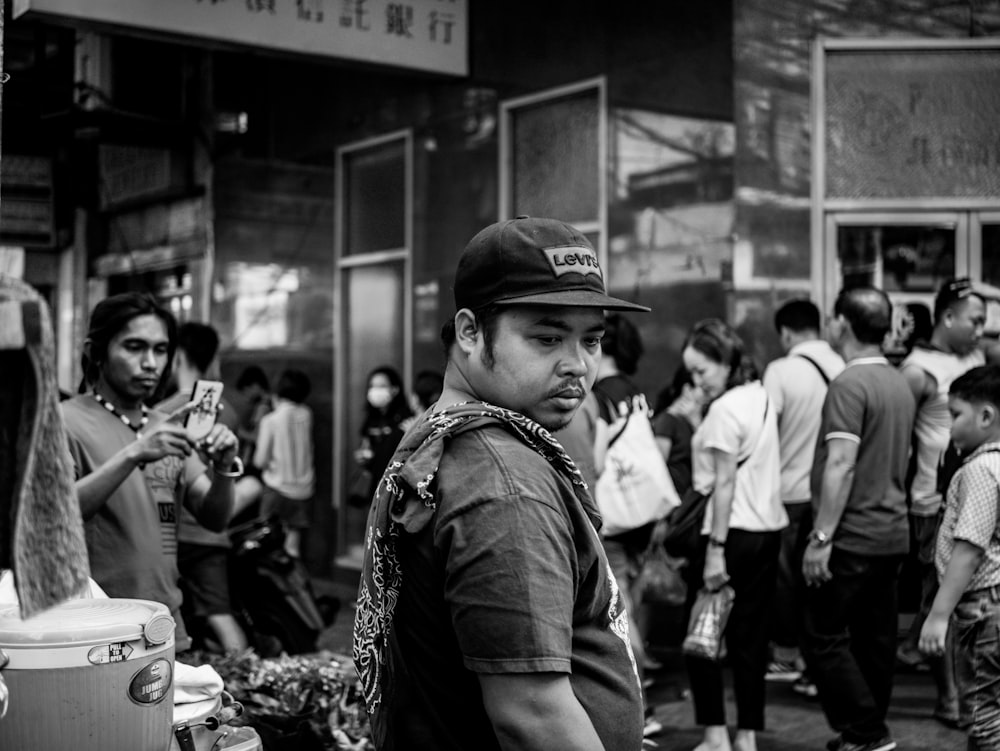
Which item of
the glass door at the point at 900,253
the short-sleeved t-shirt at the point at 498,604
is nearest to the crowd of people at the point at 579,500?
the short-sleeved t-shirt at the point at 498,604

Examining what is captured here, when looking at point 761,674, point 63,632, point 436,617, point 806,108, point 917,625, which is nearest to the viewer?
point 436,617

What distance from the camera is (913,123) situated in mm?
8344

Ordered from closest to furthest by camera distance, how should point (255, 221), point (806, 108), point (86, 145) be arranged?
point (806, 108) → point (255, 221) → point (86, 145)

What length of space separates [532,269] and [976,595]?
304cm

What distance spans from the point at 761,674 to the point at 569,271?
157 inches

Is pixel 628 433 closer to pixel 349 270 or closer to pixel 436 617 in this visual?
pixel 436 617

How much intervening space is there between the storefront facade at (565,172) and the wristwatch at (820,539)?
2.66m

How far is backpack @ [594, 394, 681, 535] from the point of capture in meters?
6.16

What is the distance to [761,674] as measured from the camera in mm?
5562

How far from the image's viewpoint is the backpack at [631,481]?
20.2 feet

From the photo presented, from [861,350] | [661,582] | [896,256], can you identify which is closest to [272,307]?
[661,582]

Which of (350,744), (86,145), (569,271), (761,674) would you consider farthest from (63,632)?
(86,145)

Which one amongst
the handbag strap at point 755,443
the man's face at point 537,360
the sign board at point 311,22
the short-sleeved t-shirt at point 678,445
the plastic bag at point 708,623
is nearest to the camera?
the man's face at point 537,360

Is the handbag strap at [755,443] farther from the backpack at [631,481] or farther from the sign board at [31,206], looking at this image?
the sign board at [31,206]
